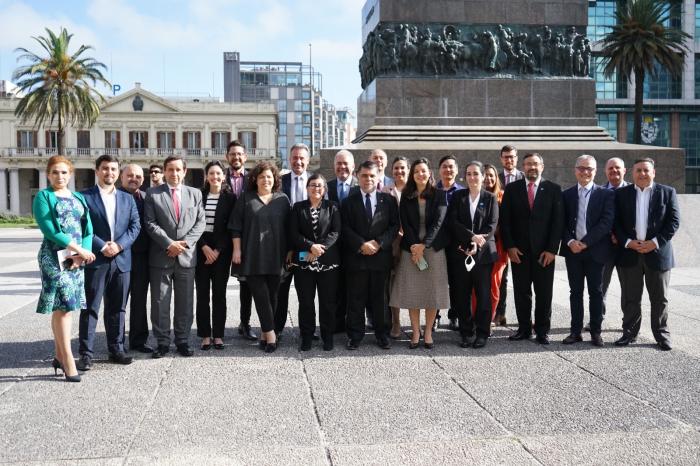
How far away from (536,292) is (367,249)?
190cm

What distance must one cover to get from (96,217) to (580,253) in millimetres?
4794

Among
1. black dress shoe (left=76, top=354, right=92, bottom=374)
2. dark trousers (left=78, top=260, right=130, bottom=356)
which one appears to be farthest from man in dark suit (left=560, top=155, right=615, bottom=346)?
black dress shoe (left=76, top=354, right=92, bottom=374)

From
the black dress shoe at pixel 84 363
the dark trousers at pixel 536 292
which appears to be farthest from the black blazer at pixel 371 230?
the black dress shoe at pixel 84 363

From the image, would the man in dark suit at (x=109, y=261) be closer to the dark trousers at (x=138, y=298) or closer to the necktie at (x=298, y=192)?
the dark trousers at (x=138, y=298)

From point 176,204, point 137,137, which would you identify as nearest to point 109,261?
point 176,204

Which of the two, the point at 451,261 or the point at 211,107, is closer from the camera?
the point at 451,261

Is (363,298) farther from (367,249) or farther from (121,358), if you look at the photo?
(121,358)

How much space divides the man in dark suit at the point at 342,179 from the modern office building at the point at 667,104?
51361mm

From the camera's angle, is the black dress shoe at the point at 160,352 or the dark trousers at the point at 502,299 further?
the dark trousers at the point at 502,299

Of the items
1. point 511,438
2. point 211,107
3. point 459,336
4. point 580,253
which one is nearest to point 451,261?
point 459,336

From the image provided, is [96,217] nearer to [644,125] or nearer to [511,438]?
[511,438]

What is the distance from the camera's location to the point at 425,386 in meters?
5.18

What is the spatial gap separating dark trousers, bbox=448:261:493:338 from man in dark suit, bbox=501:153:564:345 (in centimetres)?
44

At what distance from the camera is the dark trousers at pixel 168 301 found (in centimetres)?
631
